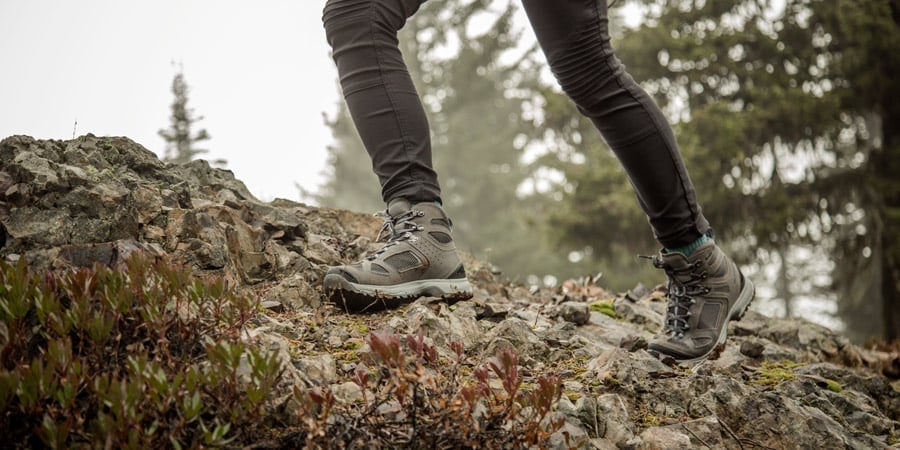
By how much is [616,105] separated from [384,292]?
1288 mm

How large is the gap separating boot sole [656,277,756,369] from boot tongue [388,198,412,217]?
4.61 ft

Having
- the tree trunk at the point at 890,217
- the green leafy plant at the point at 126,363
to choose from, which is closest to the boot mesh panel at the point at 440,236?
the green leafy plant at the point at 126,363

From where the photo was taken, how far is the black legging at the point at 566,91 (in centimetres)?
265

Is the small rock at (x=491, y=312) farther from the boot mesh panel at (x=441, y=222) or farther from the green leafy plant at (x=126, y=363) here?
the green leafy plant at (x=126, y=363)

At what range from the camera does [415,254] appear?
282 cm

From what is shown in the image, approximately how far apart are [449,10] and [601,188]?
17182 millimetres

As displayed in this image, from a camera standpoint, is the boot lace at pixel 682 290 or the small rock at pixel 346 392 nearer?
the small rock at pixel 346 392

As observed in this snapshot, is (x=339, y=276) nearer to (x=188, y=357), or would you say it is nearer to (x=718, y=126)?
(x=188, y=357)

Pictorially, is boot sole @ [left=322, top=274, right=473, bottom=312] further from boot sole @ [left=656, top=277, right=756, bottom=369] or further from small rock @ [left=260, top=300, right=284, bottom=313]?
boot sole @ [left=656, top=277, right=756, bottom=369]

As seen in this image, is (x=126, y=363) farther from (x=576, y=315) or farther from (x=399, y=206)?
(x=576, y=315)

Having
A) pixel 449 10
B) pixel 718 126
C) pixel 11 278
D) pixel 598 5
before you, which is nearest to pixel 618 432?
pixel 598 5

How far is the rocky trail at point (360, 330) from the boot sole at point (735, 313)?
0.12 meters

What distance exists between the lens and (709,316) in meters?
2.88

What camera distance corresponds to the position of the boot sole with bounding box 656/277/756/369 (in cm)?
279
